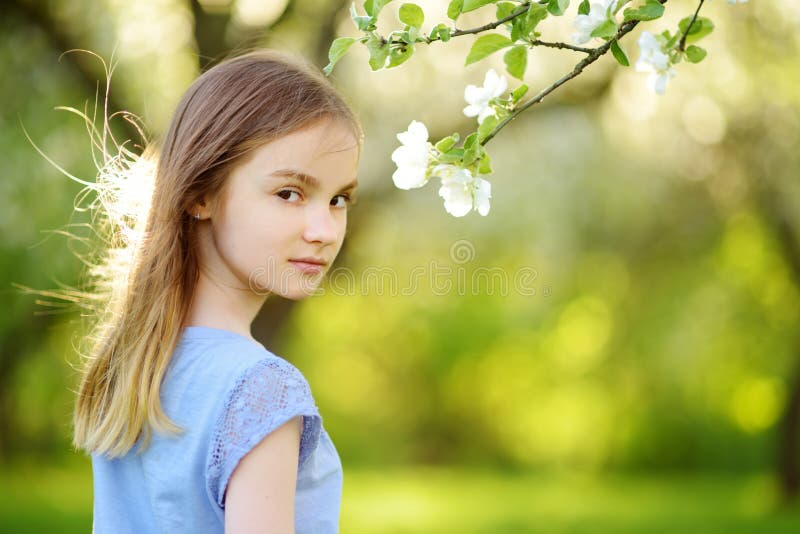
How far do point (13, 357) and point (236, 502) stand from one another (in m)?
7.63

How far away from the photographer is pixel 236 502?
1240mm

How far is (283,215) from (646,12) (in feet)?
2.16

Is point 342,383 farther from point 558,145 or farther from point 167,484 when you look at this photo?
point 167,484

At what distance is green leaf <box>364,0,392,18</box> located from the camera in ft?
3.75

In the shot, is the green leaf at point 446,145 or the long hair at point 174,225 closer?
the green leaf at point 446,145

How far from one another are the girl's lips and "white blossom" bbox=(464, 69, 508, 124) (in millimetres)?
401

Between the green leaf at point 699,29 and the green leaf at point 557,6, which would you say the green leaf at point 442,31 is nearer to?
the green leaf at point 557,6

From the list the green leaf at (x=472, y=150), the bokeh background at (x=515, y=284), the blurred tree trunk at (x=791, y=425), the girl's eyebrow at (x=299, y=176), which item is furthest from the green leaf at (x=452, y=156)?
the blurred tree trunk at (x=791, y=425)

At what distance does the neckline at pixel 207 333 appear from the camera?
1.43 meters

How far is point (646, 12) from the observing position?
1.15m

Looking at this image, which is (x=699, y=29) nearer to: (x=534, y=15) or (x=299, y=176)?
(x=534, y=15)

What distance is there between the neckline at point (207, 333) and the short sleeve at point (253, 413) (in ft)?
0.39

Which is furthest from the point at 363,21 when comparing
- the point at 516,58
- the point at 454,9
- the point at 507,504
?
the point at 507,504

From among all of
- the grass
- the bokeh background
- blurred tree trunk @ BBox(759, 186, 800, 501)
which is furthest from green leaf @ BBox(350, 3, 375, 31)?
blurred tree trunk @ BBox(759, 186, 800, 501)
